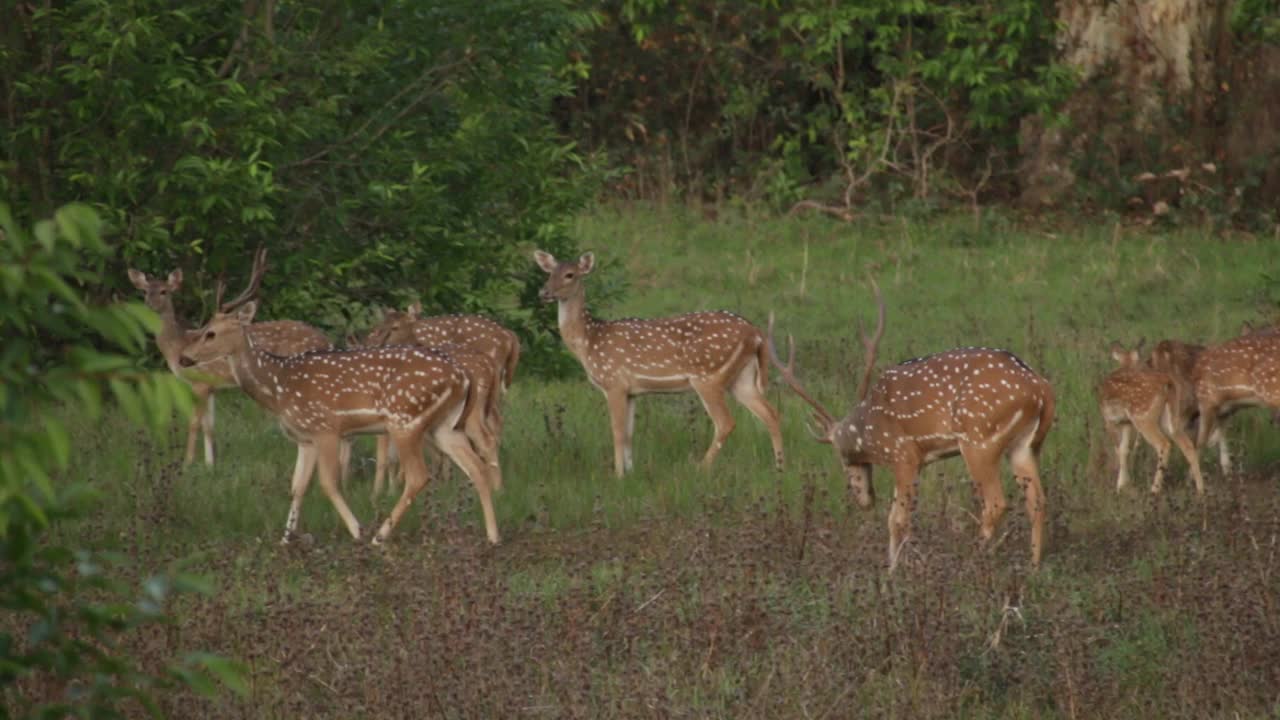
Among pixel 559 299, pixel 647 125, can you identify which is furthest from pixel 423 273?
pixel 647 125

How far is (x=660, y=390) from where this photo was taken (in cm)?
1323

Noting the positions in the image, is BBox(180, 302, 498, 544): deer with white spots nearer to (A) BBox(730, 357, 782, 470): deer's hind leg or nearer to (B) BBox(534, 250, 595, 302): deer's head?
(A) BBox(730, 357, 782, 470): deer's hind leg

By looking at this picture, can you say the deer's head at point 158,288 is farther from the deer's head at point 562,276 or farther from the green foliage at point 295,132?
the deer's head at point 562,276

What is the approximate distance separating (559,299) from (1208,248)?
8.45 metres

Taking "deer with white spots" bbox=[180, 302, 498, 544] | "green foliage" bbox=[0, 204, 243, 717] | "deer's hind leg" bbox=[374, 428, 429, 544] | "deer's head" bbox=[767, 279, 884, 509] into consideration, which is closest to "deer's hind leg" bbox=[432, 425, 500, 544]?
"deer with white spots" bbox=[180, 302, 498, 544]

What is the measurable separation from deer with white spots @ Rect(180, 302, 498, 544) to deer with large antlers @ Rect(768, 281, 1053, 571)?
1.95 meters

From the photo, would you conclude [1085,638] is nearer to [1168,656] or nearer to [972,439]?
[1168,656]

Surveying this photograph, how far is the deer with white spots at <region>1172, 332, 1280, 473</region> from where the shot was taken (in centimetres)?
1169

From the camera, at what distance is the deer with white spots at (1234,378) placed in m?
11.7

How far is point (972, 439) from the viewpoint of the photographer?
988 centimetres

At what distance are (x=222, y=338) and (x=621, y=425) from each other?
8.50 feet

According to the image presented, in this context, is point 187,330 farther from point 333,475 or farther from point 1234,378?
point 1234,378

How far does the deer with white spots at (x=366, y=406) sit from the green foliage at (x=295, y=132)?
2.00 meters

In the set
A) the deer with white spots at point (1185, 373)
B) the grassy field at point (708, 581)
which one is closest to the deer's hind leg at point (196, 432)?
the grassy field at point (708, 581)
